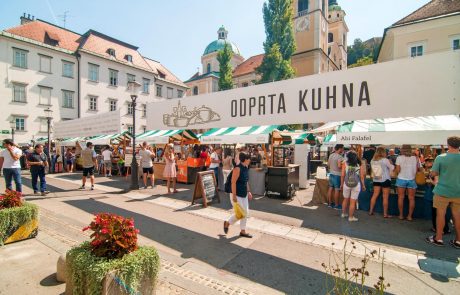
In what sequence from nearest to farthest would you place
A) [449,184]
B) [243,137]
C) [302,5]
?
[449,184]
[243,137]
[302,5]

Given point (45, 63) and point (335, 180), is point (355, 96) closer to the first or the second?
point (335, 180)

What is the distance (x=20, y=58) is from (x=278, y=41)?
30.8 m

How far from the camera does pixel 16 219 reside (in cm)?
459

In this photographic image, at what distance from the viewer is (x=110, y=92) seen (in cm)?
3259

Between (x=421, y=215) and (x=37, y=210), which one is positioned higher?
(x=37, y=210)

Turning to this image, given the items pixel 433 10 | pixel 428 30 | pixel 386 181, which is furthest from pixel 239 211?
pixel 433 10

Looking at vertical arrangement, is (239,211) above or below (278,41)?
below

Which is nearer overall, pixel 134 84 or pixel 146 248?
pixel 146 248

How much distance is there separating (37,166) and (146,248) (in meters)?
8.83

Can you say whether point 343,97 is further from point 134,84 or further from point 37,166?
point 37,166

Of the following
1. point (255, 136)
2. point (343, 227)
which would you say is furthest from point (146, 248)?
point (255, 136)

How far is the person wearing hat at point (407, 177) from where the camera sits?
6.62m

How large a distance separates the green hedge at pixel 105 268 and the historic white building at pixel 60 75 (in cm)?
2464

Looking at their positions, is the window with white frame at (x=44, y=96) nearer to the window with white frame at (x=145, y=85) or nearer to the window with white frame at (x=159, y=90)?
the window with white frame at (x=145, y=85)
